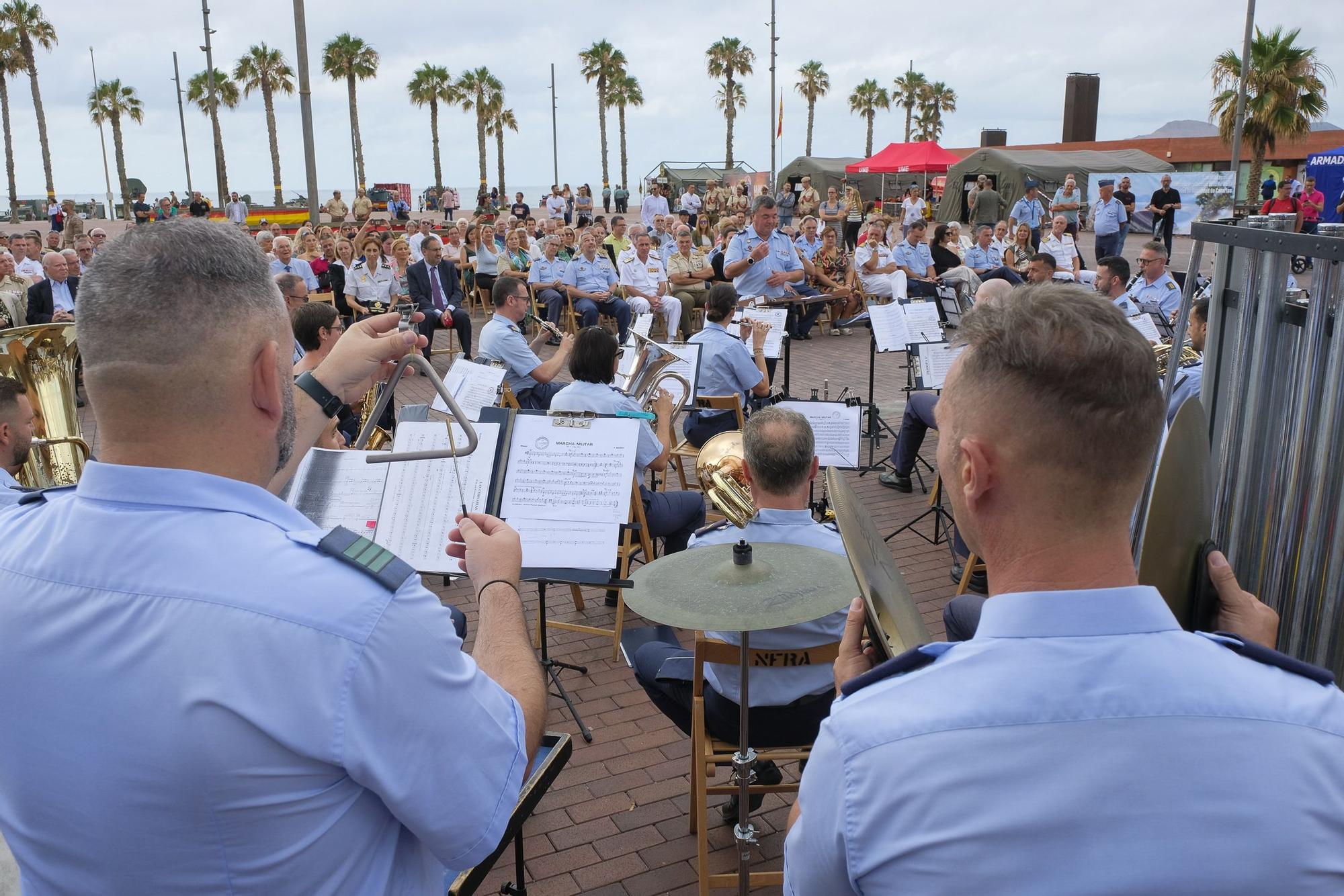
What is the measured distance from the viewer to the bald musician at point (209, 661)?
1.18m

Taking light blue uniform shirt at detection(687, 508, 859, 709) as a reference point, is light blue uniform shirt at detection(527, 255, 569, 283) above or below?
above

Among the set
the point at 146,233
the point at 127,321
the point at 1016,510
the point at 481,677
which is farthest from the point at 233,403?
the point at 1016,510

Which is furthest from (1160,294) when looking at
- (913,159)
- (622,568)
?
(913,159)

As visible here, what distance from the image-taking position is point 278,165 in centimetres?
4347

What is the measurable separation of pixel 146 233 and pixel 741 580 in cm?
186

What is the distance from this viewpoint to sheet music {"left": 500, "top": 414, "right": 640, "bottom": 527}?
3596 mm

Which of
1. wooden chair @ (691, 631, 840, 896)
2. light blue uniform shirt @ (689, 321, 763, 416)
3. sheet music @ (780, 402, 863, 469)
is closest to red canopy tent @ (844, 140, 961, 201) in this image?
light blue uniform shirt @ (689, 321, 763, 416)

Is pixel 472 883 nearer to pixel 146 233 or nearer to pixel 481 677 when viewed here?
pixel 481 677

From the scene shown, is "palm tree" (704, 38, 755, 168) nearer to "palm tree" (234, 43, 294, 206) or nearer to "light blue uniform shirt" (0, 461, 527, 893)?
"palm tree" (234, 43, 294, 206)

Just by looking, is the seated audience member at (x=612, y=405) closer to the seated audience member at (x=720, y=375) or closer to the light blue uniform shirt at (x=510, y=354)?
the seated audience member at (x=720, y=375)

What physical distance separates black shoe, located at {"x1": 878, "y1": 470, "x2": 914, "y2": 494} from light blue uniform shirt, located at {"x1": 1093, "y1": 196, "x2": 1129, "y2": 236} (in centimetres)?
1146

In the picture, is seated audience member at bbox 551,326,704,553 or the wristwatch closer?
the wristwatch

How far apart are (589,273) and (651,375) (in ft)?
23.6

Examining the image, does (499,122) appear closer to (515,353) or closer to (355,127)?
(355,127)
